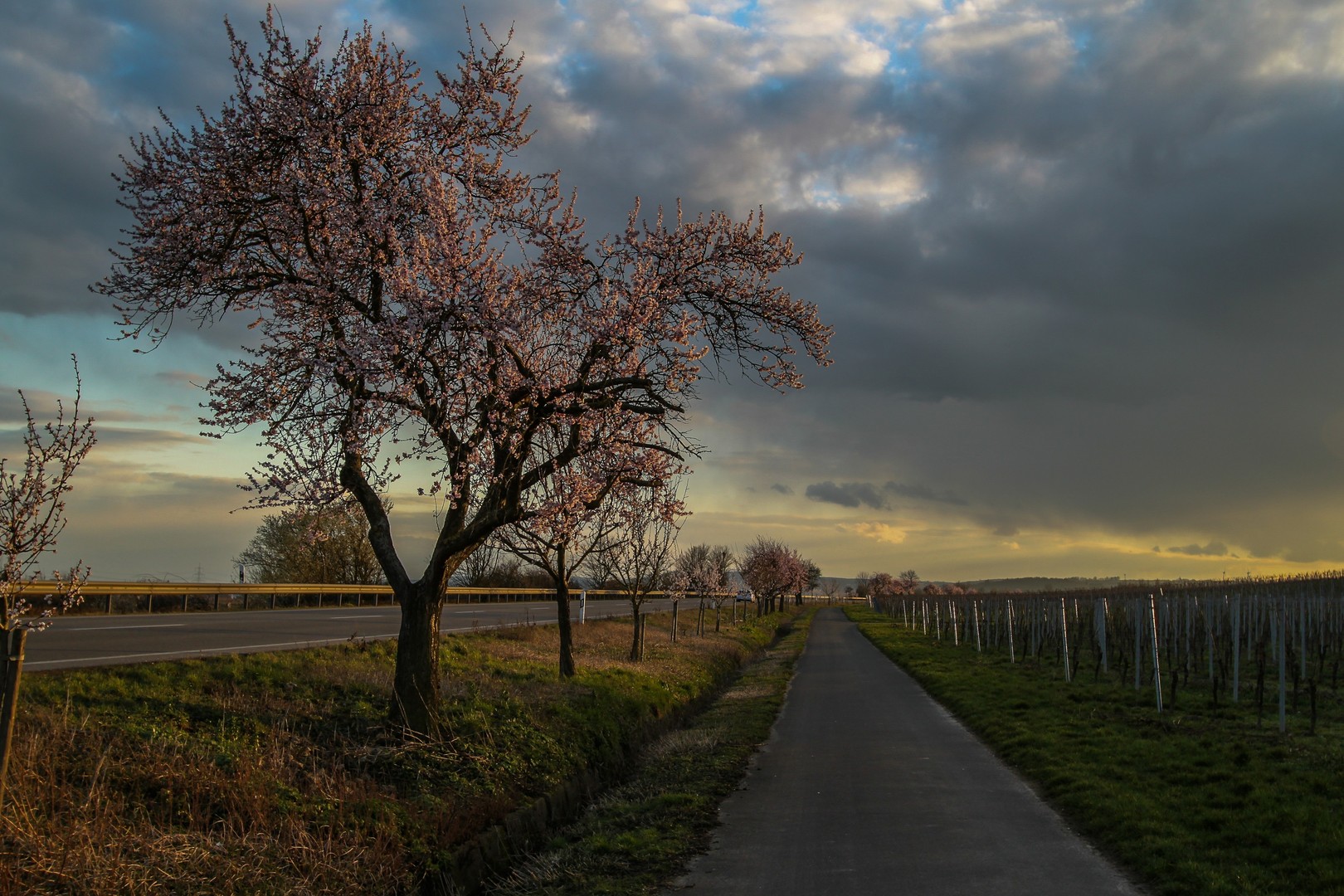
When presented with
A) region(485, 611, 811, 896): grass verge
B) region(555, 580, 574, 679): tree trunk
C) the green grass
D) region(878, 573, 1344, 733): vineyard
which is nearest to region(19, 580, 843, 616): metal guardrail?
region(555, 580, 574, 679): tree trunk

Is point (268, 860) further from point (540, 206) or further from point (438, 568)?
point (540, 206)

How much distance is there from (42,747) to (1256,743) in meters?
14.7

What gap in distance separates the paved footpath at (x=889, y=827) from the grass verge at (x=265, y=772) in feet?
9.33

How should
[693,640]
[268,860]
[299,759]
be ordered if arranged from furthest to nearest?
[693,640]
[299,759]
[268,860]

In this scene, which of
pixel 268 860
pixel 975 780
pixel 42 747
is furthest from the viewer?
pixel 975 780

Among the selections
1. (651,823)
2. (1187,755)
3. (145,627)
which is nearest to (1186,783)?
(1187,755)

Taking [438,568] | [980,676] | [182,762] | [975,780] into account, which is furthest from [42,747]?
[980,676]

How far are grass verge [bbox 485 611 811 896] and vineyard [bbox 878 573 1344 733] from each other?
7.84 metres

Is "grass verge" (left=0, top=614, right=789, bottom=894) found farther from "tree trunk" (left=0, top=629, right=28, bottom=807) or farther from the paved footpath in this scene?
the paved footpath

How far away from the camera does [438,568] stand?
11.3 m

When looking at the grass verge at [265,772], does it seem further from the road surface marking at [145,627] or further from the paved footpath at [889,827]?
the road surface marking at [145,627]

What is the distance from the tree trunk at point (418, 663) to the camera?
11.3 metres

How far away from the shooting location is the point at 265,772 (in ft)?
29.2

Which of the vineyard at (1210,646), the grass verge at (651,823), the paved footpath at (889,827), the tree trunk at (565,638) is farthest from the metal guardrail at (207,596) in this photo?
the vineyard at (1210,646)
